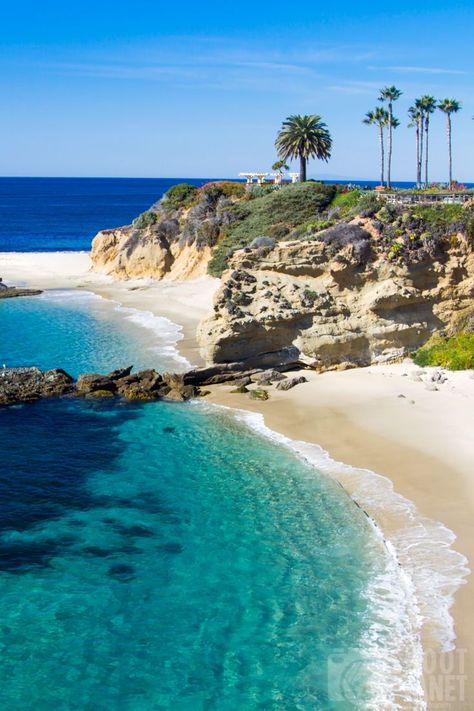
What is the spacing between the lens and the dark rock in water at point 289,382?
104 feet

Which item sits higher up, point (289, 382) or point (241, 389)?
point (289, 382)

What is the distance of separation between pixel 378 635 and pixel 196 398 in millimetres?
17655

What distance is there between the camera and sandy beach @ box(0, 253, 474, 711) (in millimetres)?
16594

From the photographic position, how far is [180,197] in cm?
6706

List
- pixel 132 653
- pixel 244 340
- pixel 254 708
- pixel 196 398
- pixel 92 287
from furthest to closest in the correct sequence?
pixel 92 287, pixel 244 340, pixel 196 398, pixel 132 653, pixel 254 708

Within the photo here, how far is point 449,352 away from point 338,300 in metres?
6.15

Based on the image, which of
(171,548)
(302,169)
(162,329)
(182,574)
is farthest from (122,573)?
(302,169)

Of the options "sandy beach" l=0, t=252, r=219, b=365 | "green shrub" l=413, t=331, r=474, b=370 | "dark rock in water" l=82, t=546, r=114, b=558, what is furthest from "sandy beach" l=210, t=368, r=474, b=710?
"sandy beach" l=0, t=252, r=219, b=365

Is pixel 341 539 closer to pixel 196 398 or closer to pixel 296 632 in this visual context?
pixel 296 632

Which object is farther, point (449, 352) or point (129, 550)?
point (449, 352)

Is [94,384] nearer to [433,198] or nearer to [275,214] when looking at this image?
[433,198]

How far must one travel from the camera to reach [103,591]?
54.9 ft

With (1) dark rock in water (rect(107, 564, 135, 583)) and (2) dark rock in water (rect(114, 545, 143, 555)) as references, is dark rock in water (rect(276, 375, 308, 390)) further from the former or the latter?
(1) dark rock in water (rect(107, 564, 135, 583))

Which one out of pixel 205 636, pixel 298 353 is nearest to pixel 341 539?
pixel 205 636
